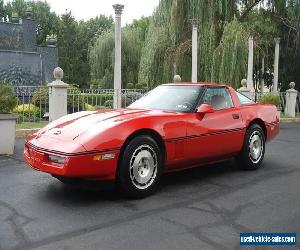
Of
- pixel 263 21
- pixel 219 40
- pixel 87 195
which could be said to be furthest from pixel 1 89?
pixel 263 21

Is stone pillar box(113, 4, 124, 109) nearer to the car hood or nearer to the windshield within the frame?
the windshield

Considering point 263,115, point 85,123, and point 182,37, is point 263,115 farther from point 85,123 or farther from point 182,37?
point 182,37

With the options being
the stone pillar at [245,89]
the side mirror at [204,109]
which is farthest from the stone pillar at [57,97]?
the stone pillar at [245,89]

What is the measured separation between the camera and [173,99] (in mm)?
6109

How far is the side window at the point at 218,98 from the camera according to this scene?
6.18 meters

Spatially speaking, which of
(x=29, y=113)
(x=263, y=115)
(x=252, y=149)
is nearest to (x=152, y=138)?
(x=252, y=149)

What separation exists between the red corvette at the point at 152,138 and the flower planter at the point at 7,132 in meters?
2.53

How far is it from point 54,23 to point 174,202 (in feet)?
189

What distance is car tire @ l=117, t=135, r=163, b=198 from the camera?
15.9 ft

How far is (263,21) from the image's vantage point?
883 inches

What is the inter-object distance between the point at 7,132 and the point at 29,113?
523 cm

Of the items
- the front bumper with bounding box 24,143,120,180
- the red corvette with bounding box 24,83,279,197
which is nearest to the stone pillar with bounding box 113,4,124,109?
the red corvette with bounding box 24,83,279,197

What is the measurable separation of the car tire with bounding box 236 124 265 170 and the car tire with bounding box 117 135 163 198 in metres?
1.94

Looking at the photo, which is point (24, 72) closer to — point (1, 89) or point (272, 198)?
point (1, 89)
